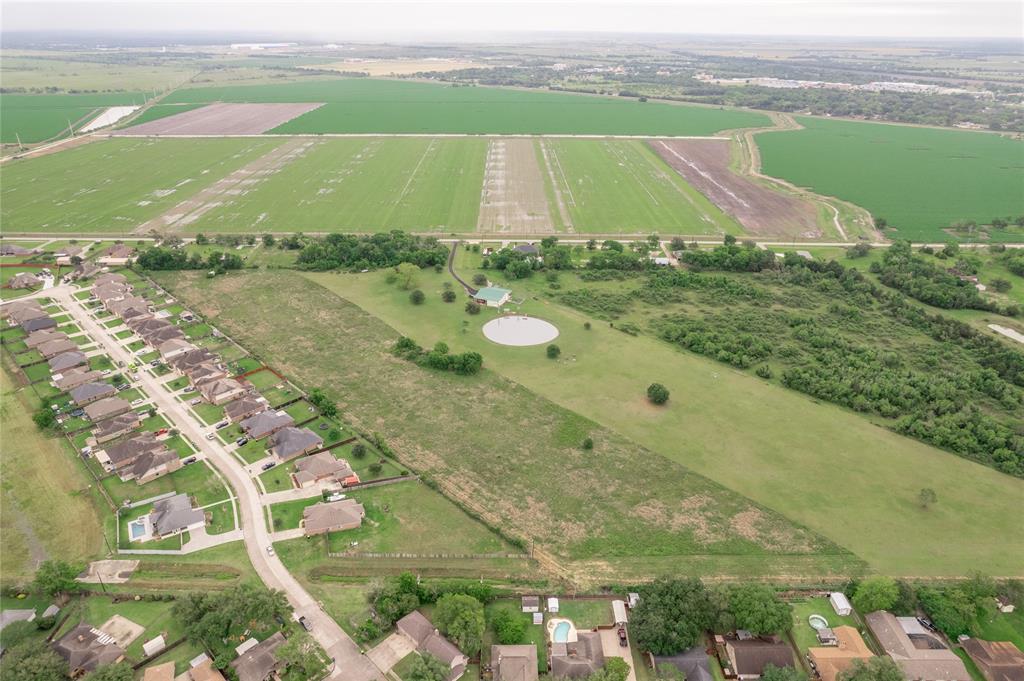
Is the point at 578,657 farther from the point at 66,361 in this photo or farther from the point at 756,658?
the point at 66,361

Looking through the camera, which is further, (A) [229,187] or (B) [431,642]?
(A) [229,187]

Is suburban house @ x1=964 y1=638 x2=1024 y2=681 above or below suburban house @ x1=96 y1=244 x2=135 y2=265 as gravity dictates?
below

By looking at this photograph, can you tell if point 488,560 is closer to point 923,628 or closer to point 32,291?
point 923,628

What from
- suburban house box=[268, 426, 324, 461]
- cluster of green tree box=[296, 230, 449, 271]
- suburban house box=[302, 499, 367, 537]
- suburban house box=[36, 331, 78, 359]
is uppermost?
cluster of green tree box=[296, 230, 449, 271]

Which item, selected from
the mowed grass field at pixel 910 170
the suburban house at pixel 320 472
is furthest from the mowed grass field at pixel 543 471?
the mowed grass field at pixel 910 170

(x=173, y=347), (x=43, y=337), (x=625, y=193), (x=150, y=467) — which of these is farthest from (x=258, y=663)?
(x=625, y=193)

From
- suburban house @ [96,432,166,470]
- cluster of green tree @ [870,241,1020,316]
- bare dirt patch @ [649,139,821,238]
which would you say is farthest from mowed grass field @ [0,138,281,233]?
cluster of green tree @ [870,241,1020,316]

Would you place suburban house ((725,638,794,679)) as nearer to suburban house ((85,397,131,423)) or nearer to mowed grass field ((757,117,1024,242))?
suburban house ((85,397,131,423))
